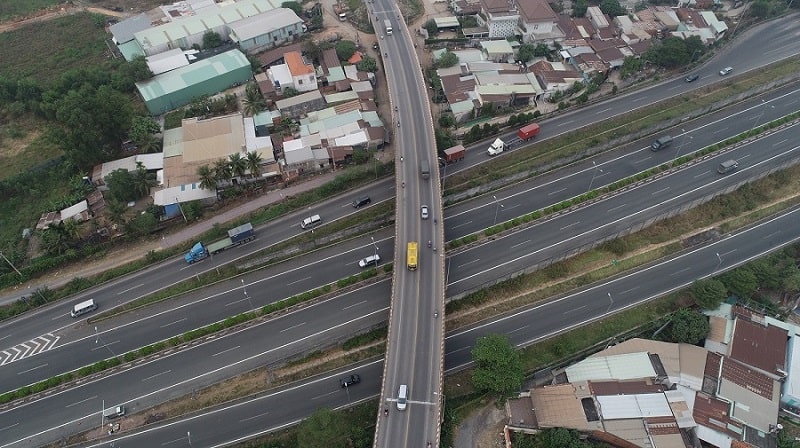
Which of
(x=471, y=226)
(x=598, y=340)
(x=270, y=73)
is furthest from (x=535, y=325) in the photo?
(x=270, y=73)

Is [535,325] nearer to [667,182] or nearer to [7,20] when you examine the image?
[667,182]

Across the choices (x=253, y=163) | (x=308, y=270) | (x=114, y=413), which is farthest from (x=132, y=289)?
(x=253, y=163)

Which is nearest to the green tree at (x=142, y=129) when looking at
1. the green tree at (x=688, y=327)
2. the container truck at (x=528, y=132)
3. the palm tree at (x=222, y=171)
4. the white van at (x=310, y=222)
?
the palm tree at (x=222, y=171)

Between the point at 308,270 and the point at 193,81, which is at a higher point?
the point at 193,81

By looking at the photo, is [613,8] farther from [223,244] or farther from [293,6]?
[223,244]

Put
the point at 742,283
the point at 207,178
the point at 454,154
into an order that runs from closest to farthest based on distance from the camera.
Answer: the point at 742,283 → the point at 207,178 → the point at 454,154

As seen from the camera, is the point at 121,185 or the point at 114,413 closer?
the point at 114,413
